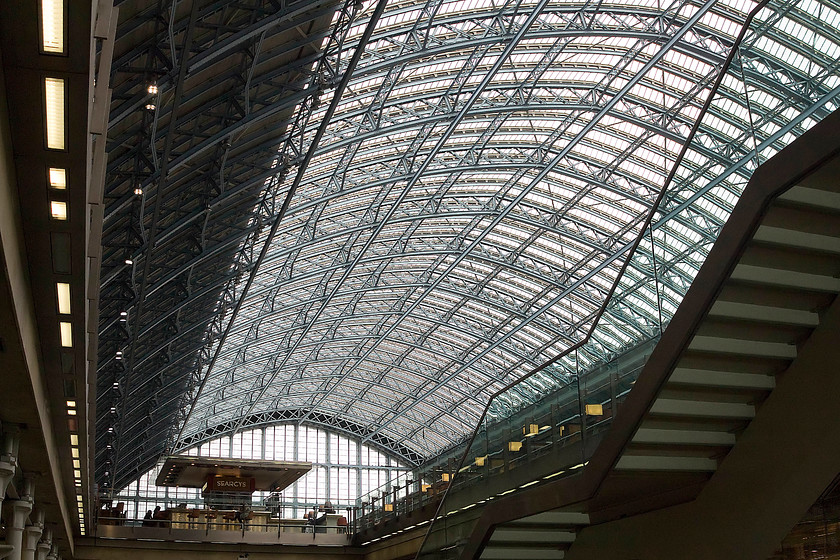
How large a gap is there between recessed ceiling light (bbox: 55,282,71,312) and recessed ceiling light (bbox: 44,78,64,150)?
4.11 m

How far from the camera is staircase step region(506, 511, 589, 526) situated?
1502cm

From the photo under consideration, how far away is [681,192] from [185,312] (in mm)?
33054

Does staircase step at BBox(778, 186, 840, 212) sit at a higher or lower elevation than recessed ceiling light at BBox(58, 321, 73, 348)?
lower

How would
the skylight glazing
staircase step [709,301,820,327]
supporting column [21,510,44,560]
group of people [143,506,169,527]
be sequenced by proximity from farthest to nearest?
group of people [143,506,169,527], the skylight glazing, supporting column [21,510,44,560], staircase step [709,301,820,327]

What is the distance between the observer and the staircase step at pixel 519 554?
15.9 meters

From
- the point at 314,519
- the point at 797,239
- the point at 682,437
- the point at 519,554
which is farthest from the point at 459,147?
the point at 797,239

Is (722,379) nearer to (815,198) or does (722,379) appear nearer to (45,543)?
(815,198)

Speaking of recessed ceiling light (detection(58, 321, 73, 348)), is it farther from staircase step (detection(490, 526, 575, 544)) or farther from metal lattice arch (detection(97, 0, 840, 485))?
staircase step (detection(490, 526, 575, 544))

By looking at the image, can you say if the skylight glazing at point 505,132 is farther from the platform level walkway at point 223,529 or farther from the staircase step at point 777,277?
the platform level walkway at point 223,529

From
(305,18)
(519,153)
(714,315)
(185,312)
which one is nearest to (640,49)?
(519,153)

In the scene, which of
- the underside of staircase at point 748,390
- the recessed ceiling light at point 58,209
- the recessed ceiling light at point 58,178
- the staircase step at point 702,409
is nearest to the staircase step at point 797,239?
the underside of staircase at point 748,390

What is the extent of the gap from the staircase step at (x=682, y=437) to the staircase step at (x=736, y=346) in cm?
150

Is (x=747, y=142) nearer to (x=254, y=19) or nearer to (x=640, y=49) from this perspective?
(x=254, y=19)

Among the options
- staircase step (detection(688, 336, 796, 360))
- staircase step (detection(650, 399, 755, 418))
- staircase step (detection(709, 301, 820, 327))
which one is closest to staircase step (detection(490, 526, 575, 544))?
staircase step (detection(650, 399, 755, 418))
